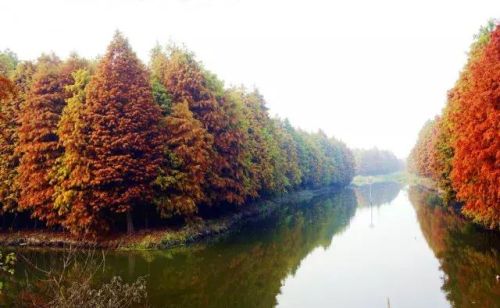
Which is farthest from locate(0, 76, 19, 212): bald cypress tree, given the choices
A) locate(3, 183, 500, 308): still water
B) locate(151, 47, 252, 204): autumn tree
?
locate(151, 47, 252, 204): autumn tree

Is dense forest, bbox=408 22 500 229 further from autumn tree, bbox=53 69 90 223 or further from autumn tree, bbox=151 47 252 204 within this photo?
autumn tree, bbox=53 69 90 223

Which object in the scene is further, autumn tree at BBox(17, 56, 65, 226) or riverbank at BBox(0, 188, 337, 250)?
autumn tree at BBox(17, 56, 65, 226)

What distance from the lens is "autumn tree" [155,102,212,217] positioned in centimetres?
3231

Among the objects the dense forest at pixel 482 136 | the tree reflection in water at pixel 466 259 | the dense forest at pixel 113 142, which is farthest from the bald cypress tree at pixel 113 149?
the dense forest at pixel 482 136

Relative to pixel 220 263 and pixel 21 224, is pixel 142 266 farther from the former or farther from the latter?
pixel 21 224

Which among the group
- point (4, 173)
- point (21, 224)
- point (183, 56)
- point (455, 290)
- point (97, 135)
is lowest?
point (455, 290)

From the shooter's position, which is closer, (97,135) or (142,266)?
(142,266)

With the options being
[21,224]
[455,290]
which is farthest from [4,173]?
[455,290]

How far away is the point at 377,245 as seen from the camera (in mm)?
32094

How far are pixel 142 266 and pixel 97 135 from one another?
1009 cm

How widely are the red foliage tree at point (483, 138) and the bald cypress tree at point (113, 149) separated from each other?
67.6ft

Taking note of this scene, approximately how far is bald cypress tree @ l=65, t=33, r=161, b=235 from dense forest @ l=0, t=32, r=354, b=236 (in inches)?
2.9

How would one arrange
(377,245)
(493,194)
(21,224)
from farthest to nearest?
(21,224), (377,245), (493,194)

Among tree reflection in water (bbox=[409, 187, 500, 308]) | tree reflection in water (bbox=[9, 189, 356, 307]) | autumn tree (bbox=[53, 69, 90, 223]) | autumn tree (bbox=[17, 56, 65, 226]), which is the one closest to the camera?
tree reflection in water (bbox=[409, 187, 500, 308])
